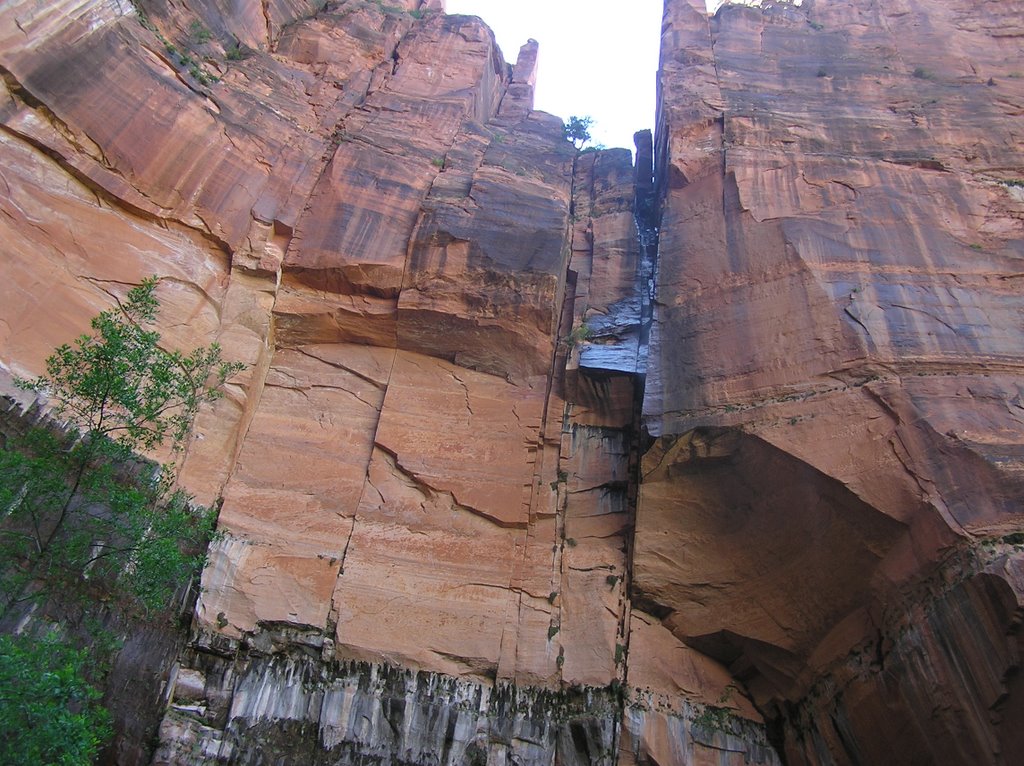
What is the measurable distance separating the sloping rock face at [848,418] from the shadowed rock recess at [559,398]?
0.18 feet

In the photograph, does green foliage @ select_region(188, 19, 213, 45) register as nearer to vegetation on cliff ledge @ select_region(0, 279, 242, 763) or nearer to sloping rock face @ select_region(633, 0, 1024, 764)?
vegetation on cliff ledge @ select_region(0, 279, 242, 763)

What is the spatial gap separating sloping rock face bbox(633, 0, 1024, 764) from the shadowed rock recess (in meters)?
0.05

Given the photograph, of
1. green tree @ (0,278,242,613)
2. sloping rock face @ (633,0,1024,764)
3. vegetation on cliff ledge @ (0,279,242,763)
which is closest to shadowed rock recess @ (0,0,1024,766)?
sloping rock face @ (633,0,1024,764)

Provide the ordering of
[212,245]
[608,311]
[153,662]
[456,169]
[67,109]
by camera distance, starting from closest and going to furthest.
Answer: [153,662] < [67,109] < [212,245] < [608,311] < [456,169]

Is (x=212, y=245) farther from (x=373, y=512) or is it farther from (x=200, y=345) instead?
(x=373, y=512)

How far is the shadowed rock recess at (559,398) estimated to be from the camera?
11.0 metres

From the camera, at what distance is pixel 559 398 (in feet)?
50.5

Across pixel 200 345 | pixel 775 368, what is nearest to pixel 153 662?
pixel 200 345

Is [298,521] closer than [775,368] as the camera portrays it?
No

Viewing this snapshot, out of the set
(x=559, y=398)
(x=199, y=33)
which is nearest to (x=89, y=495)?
(x=559, y=398)

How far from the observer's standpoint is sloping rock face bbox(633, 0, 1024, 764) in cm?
995

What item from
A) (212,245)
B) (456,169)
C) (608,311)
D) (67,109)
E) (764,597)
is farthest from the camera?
(456,169)

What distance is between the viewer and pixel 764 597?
12.4m

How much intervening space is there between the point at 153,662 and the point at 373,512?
13.6ft
